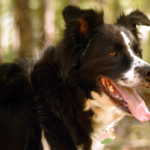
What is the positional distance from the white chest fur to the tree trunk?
382cm

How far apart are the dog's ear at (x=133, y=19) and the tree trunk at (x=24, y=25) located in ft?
11.4

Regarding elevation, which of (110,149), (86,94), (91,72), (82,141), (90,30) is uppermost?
(90,30)

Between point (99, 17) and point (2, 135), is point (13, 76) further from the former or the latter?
point (99, 17)

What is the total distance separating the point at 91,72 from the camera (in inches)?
109

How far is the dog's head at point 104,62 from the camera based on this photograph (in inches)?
105

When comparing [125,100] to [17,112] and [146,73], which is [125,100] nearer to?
[146,73]

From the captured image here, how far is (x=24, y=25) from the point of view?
6.27 m

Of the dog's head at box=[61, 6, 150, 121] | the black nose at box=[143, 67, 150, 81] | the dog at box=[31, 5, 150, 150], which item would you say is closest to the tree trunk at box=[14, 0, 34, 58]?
the dog at box=[31, 5, 150, 150]

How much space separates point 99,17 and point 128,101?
120cm

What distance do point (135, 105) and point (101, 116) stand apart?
47 centimetres

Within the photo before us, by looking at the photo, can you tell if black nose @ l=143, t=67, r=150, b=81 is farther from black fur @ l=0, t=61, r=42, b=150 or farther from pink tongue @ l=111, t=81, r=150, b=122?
black fur @ l=0, t=61, r=42, b=150

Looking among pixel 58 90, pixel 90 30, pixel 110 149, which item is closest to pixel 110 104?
pixel 58 90

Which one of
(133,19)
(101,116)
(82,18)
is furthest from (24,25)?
(101,116)

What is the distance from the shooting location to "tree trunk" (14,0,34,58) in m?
6.13
